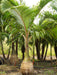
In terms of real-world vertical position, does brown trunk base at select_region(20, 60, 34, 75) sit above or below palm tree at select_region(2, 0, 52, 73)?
below

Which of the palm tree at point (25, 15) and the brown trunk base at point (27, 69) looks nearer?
the palm tree at point (25, 15)

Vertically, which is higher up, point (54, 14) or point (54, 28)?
point (54, 14)

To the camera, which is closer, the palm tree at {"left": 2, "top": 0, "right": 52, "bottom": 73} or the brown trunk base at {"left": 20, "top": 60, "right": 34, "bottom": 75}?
the palm tree at {"left": 2, "top": 0, "right": 52, "bottom": 73}

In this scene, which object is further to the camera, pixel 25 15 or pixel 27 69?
pixel 27 69

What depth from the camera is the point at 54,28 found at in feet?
24.8

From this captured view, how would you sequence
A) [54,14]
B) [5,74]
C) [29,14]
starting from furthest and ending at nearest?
[54,14] → [5,74] → [29,14]

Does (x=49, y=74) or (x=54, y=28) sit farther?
(x=54, y=28)

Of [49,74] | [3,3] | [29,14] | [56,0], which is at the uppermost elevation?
[56,0]

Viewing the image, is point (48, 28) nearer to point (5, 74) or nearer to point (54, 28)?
point (54, 28)

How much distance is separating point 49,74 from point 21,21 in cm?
311

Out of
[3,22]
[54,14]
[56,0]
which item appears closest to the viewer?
[56,0]

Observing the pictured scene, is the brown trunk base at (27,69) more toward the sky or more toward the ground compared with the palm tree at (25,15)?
more toward the ground

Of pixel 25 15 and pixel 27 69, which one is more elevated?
pixel 25 15

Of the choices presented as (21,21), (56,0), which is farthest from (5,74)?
(56,0)
